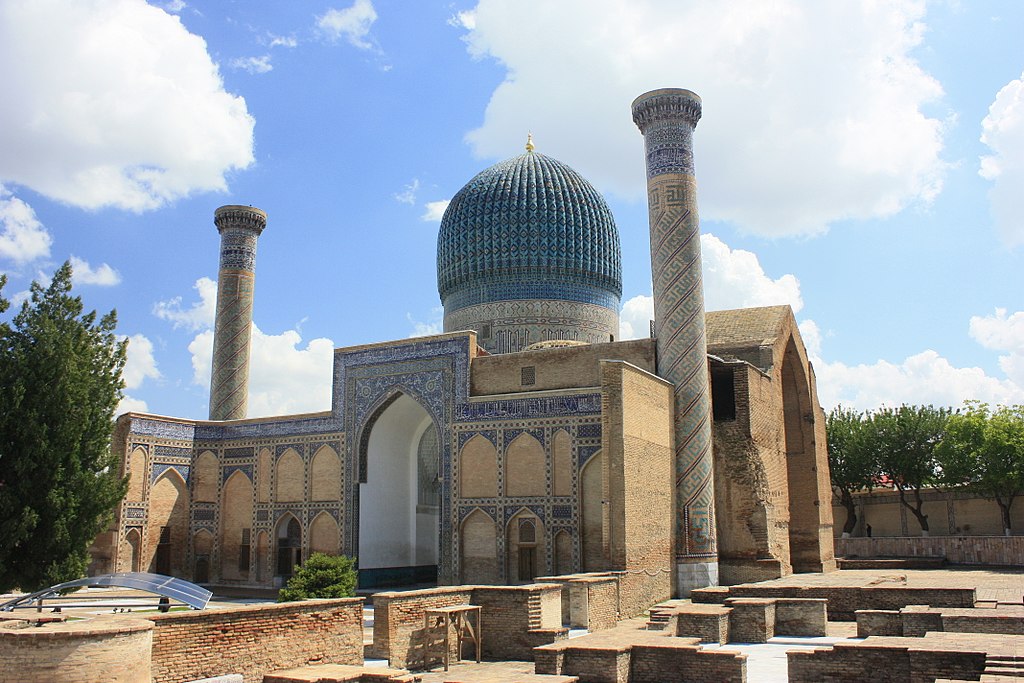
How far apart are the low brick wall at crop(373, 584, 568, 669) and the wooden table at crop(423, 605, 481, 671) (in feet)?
0.30

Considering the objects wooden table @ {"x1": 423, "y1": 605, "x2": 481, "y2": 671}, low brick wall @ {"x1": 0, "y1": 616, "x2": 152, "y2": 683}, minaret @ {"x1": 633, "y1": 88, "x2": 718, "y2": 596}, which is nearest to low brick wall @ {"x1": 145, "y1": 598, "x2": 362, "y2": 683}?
low brick wall @ {"x1": 0, "y1": 616, "x2": 152, "y2": 683}

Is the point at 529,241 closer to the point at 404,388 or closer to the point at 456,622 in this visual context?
the point at 404,388

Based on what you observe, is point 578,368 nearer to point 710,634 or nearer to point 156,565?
point 710,634

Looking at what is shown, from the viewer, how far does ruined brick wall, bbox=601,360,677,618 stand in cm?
1254

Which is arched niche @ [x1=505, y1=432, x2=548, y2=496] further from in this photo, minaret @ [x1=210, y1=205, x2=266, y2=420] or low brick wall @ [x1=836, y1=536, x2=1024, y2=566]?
low brick wall @ [x1=836, y1=536, x2=1024, y2=566]

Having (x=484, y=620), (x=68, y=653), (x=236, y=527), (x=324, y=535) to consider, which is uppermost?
(x=236, y=527)

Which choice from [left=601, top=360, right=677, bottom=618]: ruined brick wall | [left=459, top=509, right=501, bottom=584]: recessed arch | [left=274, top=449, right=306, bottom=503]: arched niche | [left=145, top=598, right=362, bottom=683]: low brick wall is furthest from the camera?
[left=274, top=449, right=306, bottom=503]: arched niche

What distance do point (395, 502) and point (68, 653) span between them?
12499mm

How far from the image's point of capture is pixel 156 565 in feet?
60.2

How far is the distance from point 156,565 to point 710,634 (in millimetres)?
12400

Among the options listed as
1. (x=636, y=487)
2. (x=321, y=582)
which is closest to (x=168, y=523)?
(x=321, y=582)

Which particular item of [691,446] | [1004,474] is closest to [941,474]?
[1004,474]

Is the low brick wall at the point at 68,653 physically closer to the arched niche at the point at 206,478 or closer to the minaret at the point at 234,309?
the arched niche at the point at 206,478

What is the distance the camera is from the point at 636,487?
1298 cm
